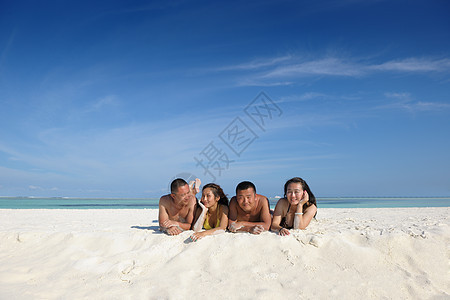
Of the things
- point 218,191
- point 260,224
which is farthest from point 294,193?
point 218,191

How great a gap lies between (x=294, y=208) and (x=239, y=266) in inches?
66.3

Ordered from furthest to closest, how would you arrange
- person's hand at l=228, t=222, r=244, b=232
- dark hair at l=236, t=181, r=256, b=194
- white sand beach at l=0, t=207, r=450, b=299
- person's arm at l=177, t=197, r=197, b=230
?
1. person's arm at l=177, t=197, r=197, b=230
2. dark hair at l=236, t=181, r=256, b=194
3. person's hand at l=228, t=222, r=244, b=232
4. white sand beach at l=0, t=207, r=450, b=299

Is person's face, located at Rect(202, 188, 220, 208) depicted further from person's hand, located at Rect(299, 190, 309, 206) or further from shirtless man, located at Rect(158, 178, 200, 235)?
person's hand, located at Rect(299, 190, 309, 206)

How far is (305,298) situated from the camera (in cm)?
348

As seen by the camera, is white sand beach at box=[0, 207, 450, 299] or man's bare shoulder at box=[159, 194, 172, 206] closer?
white sand beach at box=[0, 207, 450, 299]

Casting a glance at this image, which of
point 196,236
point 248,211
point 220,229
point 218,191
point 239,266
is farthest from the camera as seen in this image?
point 218,191

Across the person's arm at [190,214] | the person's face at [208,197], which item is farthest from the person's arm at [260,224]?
the person's arm at [190,214]

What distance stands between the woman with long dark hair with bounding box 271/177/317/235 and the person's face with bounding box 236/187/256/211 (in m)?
0.44

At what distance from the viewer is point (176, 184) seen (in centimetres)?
539

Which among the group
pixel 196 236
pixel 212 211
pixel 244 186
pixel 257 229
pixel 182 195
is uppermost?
pixel 244 186

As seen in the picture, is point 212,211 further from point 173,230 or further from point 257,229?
point 257,229

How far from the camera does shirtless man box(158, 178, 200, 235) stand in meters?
5.38

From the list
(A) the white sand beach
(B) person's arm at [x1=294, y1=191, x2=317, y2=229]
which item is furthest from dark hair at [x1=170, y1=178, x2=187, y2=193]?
(B) person's arm at [x1=294, y1=191, x2=317, y2=229]

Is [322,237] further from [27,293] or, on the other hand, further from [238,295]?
[27,293]
